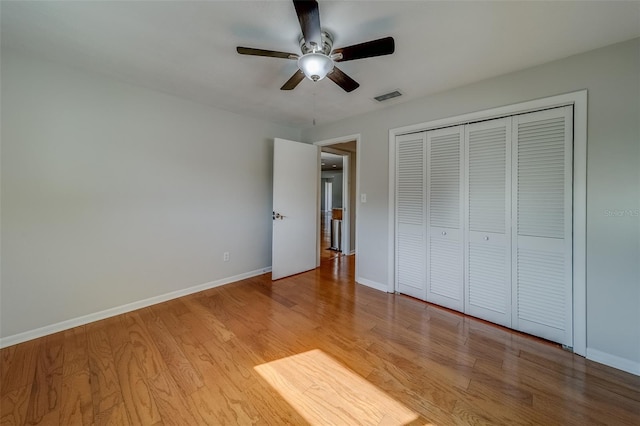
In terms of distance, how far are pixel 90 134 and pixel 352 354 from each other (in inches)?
122

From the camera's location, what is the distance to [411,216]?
2.88 m

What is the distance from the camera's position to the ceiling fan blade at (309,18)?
1.21 metres

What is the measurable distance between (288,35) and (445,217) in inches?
89.1

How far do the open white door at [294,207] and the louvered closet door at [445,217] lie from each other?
1.81 meters

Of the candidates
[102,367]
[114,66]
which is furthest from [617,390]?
[114,66]

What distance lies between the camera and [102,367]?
1.72 metres

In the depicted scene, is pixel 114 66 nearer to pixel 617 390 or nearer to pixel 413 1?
pixel 413 1

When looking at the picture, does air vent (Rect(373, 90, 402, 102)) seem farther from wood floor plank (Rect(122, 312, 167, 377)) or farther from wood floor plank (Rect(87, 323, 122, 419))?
wood floor plank (Rect(87, 323, 122, 419))

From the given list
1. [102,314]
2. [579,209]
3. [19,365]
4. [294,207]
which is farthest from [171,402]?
[579,209]

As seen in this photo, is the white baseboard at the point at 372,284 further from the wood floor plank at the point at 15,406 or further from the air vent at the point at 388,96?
the wood floor plank at the point at 15,406

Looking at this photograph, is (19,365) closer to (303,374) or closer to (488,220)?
(303,374)

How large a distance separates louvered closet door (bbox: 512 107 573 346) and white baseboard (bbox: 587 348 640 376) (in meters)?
0.14

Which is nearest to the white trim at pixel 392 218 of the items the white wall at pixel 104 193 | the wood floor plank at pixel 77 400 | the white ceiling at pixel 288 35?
the white ceiling at pixel 288 35

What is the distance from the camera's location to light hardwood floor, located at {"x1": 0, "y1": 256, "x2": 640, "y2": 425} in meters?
1.37
